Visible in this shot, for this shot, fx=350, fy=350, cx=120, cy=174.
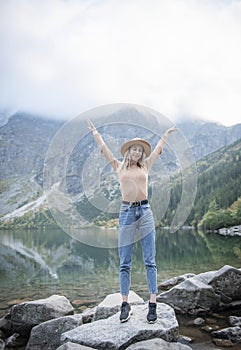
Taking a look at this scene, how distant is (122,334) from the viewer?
6.50 m

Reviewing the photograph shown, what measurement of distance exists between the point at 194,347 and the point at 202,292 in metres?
3.47

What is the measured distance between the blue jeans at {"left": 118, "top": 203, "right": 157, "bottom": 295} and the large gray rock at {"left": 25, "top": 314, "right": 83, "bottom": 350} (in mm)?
2285

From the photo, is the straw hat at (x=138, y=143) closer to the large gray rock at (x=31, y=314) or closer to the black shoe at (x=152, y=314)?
the black shoe at (x=152, y=314)

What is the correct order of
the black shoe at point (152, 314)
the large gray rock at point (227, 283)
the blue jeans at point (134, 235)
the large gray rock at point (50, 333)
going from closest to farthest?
the blue jeans at point (134, 235), the black shoe at point (152, 314), the large gray rock at point (50, 333), the large gray rock at point (227, 283)

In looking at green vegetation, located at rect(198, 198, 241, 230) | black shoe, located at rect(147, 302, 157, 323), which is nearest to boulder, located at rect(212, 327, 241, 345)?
black shoe, located at rect(147, 302, 157, 323)

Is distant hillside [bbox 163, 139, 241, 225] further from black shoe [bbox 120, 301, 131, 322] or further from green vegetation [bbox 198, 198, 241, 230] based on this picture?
black shoe [bbox 120, 301, 131, 322]

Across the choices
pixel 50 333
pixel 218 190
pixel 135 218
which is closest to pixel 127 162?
pixel 135 218

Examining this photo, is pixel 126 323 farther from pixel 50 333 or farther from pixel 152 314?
pixel 50 333

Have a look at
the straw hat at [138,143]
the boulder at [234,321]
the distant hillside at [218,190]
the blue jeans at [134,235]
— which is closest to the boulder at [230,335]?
the boulder at [234,321]

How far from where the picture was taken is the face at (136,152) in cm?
680

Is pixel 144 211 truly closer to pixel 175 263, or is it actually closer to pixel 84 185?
pixel 84 185

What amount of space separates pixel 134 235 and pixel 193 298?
207 inches

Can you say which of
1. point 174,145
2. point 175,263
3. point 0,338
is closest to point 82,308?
point 0,338

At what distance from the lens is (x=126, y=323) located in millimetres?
6832
